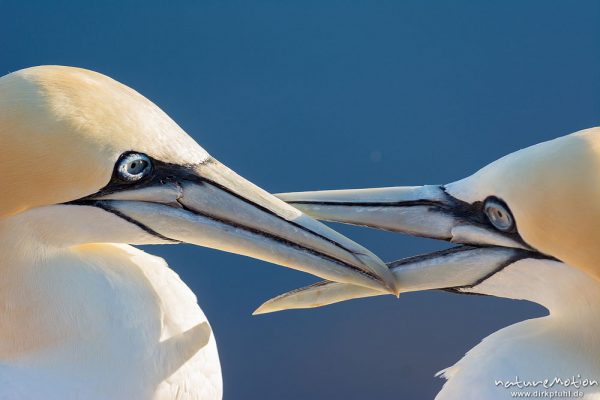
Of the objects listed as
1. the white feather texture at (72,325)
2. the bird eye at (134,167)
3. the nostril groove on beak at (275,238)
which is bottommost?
the white feather texture at (72,325)

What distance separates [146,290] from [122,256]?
0.46 feet

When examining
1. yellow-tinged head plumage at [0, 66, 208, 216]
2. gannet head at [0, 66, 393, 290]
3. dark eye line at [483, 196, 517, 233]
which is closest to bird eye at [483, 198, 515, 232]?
dark eye line at [483, 196, 517, 233]

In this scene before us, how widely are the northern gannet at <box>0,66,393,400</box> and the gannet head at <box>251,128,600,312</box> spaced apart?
28 cm

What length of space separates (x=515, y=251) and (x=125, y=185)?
110 centimetres

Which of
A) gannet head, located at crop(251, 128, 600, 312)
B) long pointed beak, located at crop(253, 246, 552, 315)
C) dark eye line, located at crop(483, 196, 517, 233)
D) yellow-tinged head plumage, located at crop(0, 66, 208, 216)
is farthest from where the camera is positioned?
long pointed beak, located at crop(253, 246, 552, 315)

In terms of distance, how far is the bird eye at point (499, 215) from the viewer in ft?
7.72

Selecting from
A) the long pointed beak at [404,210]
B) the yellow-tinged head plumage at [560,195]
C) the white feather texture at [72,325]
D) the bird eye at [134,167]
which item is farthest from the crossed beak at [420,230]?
the bird eye at [134,167]

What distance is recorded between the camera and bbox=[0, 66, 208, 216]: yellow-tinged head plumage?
6.81 ft

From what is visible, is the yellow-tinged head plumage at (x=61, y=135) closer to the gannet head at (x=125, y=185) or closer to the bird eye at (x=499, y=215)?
the gannet head at (x=125, y=185)

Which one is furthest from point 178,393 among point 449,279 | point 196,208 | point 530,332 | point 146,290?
point 530,332

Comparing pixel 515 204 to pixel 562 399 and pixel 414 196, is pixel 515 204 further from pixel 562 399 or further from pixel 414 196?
pixel 562 399

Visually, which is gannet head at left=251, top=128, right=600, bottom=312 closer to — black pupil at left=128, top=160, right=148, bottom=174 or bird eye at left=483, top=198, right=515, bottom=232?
bird eye at left=483, top=198, right=515, bottom=232

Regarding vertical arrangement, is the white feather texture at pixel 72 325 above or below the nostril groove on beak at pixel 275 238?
below

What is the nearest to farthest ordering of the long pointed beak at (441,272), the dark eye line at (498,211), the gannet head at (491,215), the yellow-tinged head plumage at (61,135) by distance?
the yellow-tinged head plumage at (61,135)
the gannet head at (491,215)
the dark eye line at (498,211)
the long pointed beak at (441,272)
